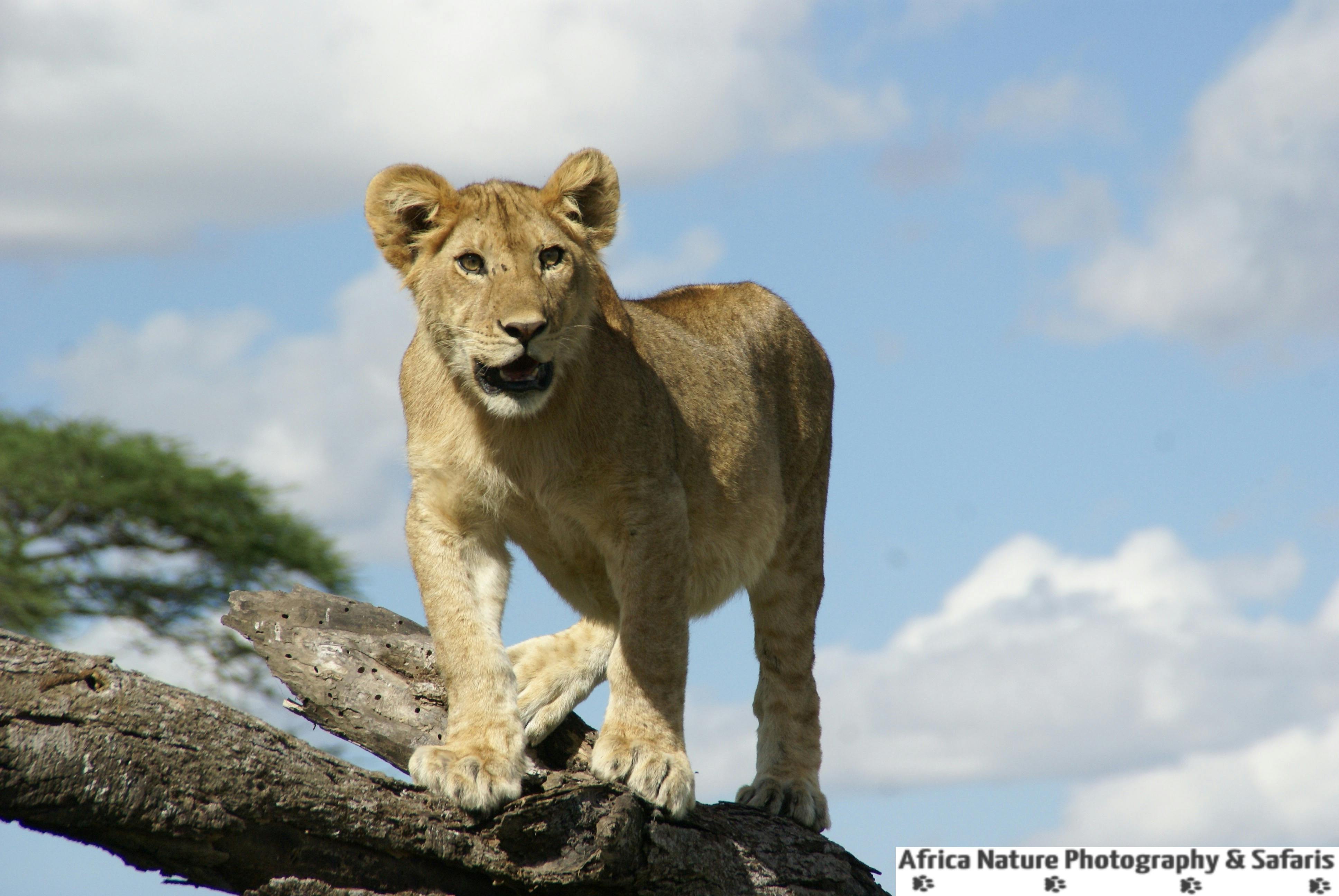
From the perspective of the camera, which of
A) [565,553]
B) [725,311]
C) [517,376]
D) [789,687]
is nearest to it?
[517,376]

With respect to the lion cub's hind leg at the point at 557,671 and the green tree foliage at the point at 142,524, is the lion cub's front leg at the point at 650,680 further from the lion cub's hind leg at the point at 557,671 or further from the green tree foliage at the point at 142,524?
the green tree foliage at the point at 142,524

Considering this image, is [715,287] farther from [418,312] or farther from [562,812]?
[562,812]

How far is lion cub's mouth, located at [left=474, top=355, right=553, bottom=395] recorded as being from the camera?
5941mm

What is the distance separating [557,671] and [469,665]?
0.97 m

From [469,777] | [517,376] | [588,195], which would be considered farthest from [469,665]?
[588,195]

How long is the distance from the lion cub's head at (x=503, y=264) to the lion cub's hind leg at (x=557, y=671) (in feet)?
4.59

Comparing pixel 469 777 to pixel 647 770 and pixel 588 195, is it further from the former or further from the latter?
pixel 588 195

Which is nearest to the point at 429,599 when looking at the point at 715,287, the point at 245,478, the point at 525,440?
the point at 525,440

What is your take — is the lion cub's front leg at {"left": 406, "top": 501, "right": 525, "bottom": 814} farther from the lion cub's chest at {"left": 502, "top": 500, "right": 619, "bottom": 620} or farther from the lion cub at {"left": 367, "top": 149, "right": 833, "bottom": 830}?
the lion cub's chest at {"left": 502, "top": 500, "right": 619, "bottom": 620}

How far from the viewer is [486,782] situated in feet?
18.5

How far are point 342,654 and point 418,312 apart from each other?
1.64 meters

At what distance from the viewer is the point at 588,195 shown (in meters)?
6.61

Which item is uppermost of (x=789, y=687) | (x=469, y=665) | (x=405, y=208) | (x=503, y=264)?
(x=405, y=208)

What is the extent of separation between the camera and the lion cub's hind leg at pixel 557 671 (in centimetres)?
682
